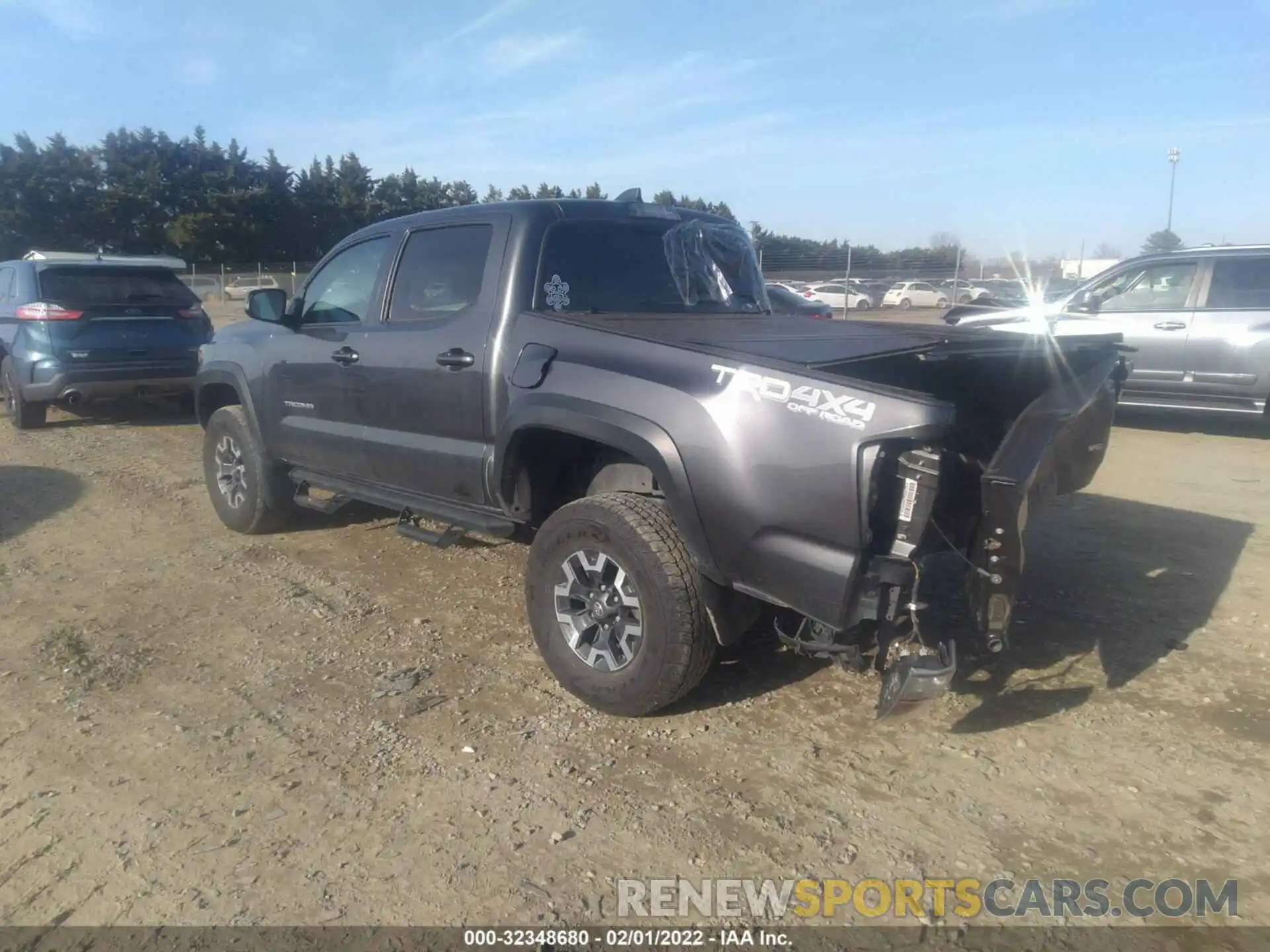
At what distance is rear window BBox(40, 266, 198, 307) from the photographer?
9.31 m

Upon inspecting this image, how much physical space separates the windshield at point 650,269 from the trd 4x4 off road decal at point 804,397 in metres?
1.23

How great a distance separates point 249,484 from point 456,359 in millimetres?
2376

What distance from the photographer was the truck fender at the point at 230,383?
18.5ft

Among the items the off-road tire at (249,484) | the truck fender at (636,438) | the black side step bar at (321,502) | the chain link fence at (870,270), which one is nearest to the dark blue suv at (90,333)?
the off-road tire at (249,484)

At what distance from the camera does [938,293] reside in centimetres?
3055

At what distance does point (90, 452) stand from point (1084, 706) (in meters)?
8.46

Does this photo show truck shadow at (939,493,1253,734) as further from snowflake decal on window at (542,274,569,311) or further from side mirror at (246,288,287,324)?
side mirror at (246,288,287,324)

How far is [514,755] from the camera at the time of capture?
3.31 metres

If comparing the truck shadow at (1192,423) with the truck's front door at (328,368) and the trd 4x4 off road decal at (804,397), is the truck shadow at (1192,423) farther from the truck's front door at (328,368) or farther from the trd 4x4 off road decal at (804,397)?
the truck's front door at (328,368)

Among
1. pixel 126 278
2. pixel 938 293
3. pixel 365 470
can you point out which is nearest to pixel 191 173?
pixel 938 293

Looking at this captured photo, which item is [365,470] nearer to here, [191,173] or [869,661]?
[869,661]

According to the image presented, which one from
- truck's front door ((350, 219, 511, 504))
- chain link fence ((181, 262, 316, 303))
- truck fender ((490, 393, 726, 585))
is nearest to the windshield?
truck's front door ((350, 219, 511, 504))

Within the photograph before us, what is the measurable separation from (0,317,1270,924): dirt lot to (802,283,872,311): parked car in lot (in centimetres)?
2351

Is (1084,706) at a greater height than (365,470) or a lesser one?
lesser
